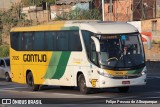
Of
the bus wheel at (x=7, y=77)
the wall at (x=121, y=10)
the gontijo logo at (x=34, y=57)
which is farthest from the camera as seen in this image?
the wall at (x=121, y=10)

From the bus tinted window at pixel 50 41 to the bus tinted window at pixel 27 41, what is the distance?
1510 millimetres

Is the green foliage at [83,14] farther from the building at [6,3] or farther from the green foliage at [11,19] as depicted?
the building at [6,3]

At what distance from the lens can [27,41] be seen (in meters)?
28.1

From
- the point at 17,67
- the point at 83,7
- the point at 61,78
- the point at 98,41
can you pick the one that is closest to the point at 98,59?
the point at 98,41

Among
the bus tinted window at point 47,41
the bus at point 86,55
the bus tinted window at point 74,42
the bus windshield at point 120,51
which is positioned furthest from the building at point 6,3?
the bus windshield at point 120,51

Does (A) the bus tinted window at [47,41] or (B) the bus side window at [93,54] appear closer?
(B) the bus side window at [93,54]

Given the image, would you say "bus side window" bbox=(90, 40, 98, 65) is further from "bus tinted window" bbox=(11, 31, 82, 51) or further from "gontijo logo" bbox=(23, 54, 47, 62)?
"gontijo logo" bbox=(23, 54, 47, 62)

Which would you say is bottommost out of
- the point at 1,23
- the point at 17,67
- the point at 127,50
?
the point at 1,23

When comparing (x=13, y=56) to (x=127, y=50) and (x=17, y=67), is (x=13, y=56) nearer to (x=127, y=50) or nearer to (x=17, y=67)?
(x=17, y=67)

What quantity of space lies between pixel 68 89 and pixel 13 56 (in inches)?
156

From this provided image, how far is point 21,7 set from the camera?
8119 centimetres

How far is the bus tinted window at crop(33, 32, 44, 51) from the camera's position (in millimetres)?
26922

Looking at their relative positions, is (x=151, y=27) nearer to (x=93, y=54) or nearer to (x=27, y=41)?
(x=27, y=41)

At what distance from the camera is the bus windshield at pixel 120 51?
2288 centimetres
